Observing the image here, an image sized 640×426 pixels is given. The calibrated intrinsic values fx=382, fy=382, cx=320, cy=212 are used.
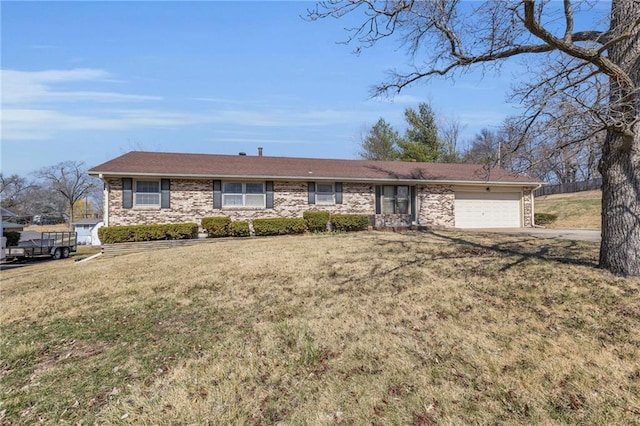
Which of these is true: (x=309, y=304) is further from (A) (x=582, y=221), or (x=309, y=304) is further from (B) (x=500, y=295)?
(A) (x=582, y=221)

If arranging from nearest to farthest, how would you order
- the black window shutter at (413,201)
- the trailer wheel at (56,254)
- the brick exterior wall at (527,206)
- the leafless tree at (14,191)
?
the black window shutter at (413,201), the trailer wheel at (56,254), the brick exterior wall at (527,206), the leafless tree at (14,191)

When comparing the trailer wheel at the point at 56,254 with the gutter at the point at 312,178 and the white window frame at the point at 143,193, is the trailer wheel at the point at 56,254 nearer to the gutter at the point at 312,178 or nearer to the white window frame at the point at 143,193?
the gutter at the point at 312,178

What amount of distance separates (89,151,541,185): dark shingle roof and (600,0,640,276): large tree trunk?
9.38 m

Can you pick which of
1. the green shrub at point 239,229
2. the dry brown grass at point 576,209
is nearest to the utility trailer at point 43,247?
the green shrub at point 239,229

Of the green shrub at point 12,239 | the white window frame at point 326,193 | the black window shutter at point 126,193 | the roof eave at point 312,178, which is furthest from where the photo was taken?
the green shrub at point 12,239

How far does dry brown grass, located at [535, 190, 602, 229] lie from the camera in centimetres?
2081

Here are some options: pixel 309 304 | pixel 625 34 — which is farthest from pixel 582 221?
pixel 309 304

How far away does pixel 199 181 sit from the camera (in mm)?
16297

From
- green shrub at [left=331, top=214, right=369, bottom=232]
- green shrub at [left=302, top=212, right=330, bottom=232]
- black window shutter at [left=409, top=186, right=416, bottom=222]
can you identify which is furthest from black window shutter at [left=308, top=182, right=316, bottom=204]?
black window shutter at [left=409, top=186, right=416, bottom=222]

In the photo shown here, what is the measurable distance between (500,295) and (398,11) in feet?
17.0

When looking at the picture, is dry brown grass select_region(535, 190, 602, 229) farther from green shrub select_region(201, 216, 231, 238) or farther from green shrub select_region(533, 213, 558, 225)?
green shrub select_region(201, 216, 231, 238)

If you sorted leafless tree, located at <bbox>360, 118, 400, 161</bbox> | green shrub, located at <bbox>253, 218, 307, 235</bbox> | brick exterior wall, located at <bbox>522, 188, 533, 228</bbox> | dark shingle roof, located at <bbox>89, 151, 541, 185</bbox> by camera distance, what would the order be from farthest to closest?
leafless tree, located at <bbox>360, 118, 400, 161</bbox>
brick exterior wall, located at <bbox>522, 188, 533, 228</bbox>
green shrub, located at <bbox>253, 218, 307, 235</bbox>
dark shingle roof, located at <bbox>89, 151, 541, 185</bbox>

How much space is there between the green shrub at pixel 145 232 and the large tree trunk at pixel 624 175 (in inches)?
531

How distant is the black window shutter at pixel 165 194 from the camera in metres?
15.8
